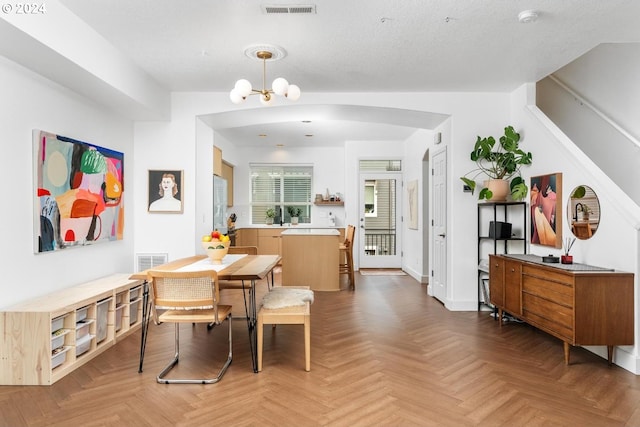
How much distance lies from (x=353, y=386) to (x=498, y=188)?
297 cm

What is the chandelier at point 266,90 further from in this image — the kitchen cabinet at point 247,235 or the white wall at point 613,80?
the kitchen cabinet at point 247,235

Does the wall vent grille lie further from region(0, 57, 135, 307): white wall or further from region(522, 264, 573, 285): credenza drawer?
region(522, 264, 573, 285): credenza drawer

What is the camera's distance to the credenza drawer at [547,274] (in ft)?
10.6

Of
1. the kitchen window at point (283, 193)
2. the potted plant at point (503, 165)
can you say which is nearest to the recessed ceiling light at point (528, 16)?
the potted plant at point (503, 165)

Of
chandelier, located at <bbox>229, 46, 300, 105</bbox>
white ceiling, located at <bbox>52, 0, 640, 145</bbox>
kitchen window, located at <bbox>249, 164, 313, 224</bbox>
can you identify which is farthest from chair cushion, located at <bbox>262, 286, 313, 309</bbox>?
kitchen window, located at <bbox>249, 164, 313, 224</bbox>

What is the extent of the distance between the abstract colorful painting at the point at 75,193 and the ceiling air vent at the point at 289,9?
2135mm

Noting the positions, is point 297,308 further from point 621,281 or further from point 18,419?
point 621,281

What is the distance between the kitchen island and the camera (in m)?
6.28

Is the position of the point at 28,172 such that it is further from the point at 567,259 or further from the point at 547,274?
the point at 567,259

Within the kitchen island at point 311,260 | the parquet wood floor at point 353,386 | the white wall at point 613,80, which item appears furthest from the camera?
the kitchen island at point 311,260

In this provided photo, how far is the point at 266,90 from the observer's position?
3.67 meters

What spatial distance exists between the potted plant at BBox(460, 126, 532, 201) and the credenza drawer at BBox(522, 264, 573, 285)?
3.38 feet

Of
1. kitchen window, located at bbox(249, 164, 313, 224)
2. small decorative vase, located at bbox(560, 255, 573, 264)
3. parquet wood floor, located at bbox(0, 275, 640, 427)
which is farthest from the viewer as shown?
kitchen window, located at bbox(249, 164, 313, 224)

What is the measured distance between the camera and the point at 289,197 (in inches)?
367
